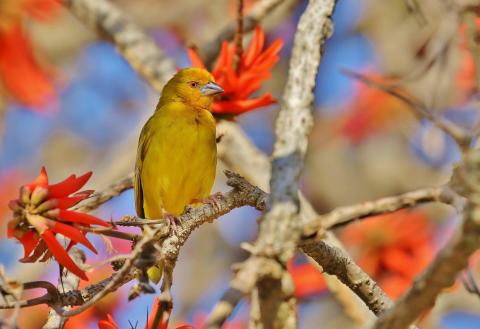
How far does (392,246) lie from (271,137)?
2.56m

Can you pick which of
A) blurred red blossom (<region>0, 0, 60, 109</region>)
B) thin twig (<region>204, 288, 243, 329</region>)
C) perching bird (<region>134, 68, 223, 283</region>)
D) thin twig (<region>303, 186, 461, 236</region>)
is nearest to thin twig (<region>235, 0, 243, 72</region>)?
perching bird (<region>134, 68, 223, 283</region>)

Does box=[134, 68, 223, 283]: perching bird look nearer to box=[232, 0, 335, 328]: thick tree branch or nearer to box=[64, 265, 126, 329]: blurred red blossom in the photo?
box=[64, 265, 126, 329]: blurred red blossom

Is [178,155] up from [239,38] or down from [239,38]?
up

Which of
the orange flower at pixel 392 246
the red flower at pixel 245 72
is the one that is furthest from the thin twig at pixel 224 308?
the orange flower at pixel 392 246

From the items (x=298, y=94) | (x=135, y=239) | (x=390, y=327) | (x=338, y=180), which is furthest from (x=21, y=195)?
(x=338, y=180)

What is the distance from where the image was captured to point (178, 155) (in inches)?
188

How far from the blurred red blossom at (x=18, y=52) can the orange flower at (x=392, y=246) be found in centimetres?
232

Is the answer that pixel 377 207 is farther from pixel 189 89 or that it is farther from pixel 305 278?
pixel 305 278

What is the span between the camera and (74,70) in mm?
8406

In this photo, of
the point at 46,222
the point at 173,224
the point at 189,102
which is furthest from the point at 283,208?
the point at 189,102

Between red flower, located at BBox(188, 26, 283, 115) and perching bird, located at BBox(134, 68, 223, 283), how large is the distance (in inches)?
39.6

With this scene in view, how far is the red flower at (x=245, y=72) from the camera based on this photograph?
11.4 feet

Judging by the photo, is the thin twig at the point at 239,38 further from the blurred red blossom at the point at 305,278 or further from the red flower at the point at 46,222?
the blurred red blossom at the point at 305,278

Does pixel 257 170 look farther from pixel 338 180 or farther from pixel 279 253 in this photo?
pixel 338 180
